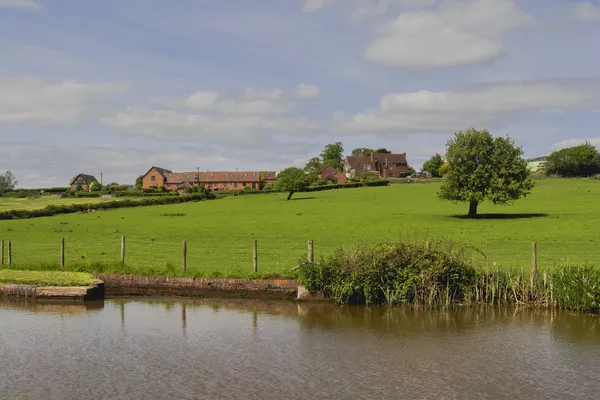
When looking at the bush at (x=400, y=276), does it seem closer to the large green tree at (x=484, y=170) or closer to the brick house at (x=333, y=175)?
the large green tree at (x=484, y=170)

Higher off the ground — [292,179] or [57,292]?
[292,179]

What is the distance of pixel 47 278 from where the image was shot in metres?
28.0

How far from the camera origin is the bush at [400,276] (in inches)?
962

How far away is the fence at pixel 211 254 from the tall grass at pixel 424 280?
1.28 metres

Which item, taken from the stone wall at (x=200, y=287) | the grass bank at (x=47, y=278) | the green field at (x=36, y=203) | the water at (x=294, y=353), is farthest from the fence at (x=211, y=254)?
the green field at (x=36, y=203)

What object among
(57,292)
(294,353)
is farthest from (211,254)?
(294,353)

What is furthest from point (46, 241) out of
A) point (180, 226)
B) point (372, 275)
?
point (372, 275)

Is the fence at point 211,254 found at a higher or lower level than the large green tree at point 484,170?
lower

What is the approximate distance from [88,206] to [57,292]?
6802cm

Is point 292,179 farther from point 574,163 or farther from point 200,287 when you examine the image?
point 574,163

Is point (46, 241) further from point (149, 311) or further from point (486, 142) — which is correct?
point (486, 142)

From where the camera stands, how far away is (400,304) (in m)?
24.7

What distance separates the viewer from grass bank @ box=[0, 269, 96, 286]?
89.1ft

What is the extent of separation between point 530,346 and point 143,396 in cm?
1149
